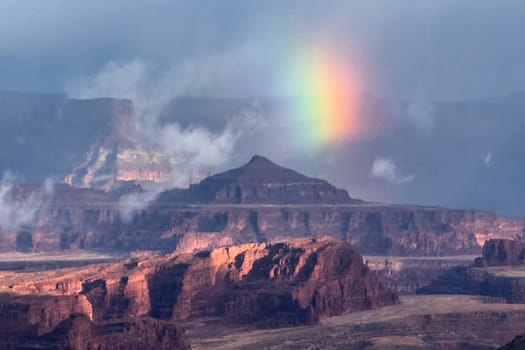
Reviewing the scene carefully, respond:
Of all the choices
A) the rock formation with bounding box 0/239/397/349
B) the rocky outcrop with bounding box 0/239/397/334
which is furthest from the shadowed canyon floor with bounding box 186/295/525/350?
the rock formation with bounding box 0/239/397/349

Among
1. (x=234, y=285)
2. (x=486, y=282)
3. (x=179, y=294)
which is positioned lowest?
(x=179, y=294)

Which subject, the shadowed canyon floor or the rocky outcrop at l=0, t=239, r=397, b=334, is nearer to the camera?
the shadowed canyon floor

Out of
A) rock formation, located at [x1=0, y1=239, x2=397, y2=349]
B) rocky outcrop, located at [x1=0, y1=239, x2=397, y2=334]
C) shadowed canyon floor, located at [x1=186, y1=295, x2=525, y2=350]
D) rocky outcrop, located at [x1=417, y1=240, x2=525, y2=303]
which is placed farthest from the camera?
rocky outcrop, located at [x1=417, y1=240, x2=525, y2=303]

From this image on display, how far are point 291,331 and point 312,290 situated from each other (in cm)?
1254

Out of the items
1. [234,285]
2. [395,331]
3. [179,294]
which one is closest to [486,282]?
[234,285]

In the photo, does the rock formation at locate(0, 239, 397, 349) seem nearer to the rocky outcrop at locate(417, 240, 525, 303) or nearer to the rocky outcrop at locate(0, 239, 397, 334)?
the rocky outcrop at locate(0, 239, 397, 334)

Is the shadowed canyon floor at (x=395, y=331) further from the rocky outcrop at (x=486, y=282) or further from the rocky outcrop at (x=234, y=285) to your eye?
the rocky outcrop at (x=486, y=282)

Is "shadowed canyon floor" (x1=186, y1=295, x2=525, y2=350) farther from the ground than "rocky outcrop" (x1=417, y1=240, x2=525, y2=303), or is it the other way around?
"rocky outcrop" (x1=417, y1=240, x2=525, y2=303)

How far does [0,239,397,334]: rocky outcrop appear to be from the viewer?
5792 inches

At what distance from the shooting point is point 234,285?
163 m

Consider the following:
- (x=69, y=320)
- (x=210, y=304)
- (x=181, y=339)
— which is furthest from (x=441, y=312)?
(x=69, y=320)

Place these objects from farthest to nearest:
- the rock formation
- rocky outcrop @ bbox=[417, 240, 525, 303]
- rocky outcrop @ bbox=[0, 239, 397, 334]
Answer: rocky outcrop @ bbox=[417, 240, 525, 303] < rocky outcrop @ bbox=[0, 239, 397, 334] < the rock formation

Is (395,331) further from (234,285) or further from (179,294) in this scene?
(234,285)

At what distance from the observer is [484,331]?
6014 inches
